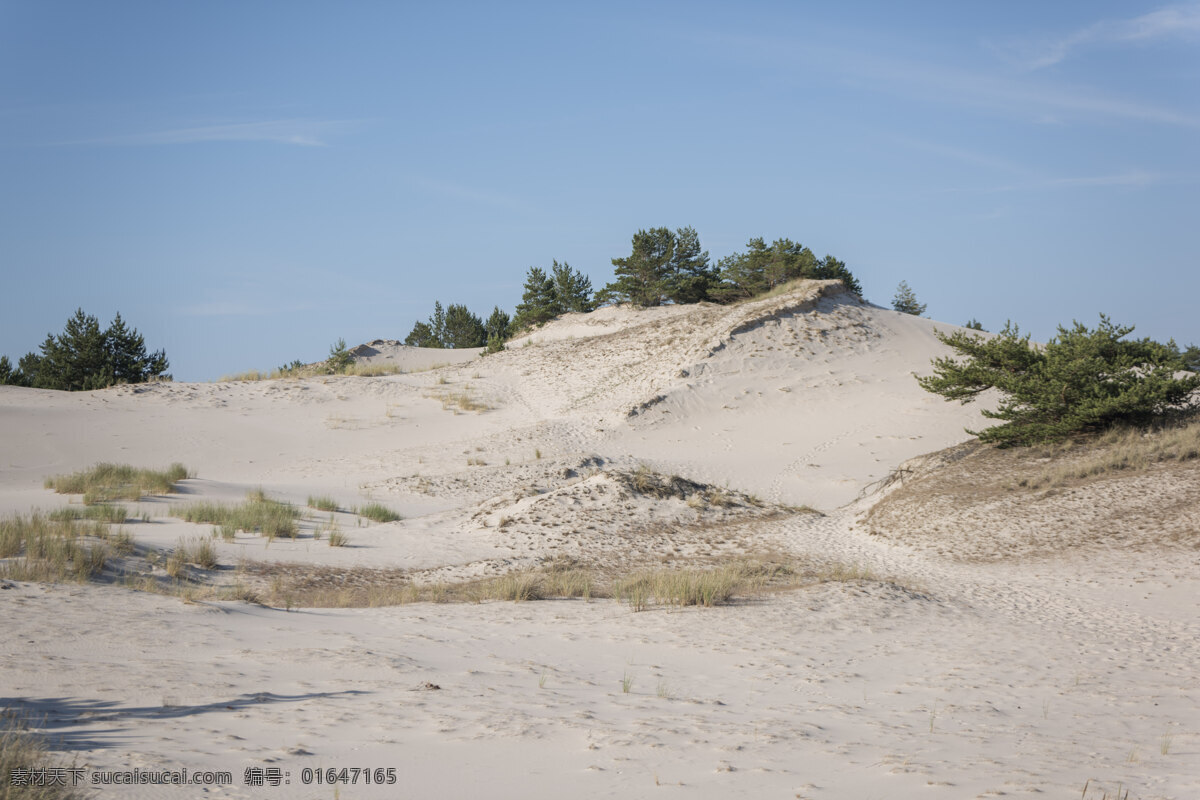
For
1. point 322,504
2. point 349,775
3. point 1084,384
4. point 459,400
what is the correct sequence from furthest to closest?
point 459,400 → point 322,504 → point 1084,384 → point 349,775

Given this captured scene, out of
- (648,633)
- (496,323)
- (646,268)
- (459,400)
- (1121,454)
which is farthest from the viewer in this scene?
(496,323)

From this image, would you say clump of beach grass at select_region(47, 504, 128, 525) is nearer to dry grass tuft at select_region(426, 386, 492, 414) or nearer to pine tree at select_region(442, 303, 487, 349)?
dry grass tuft at select_region(426, 386, 492, 414)

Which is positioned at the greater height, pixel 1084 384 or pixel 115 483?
pixel 1084 384

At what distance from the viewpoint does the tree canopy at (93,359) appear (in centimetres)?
3703

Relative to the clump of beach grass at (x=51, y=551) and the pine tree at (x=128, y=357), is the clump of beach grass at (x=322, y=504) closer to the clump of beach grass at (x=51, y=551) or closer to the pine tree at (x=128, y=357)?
the clump of beach grass at (x=51, y=551)

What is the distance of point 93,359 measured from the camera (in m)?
37.5

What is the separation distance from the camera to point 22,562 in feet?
28.9

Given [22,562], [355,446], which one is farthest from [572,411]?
[22,562]

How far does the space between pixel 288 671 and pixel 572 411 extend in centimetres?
2392

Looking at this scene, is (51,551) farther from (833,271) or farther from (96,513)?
(833,271)

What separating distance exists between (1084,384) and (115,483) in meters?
20.7

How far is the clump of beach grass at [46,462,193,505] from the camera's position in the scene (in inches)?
656

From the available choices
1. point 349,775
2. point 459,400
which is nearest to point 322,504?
point 459,400

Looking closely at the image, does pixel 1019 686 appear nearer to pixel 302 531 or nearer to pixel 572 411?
pixel 302 531
